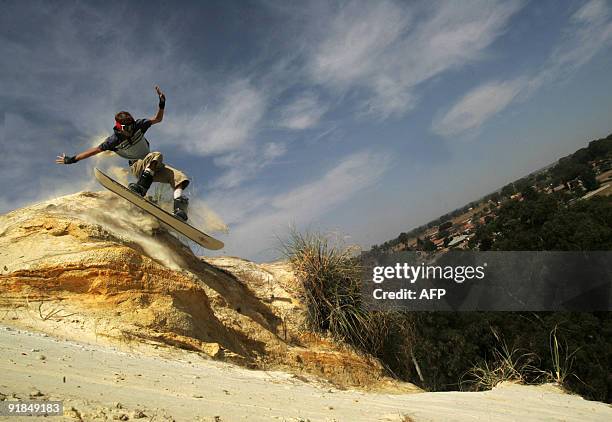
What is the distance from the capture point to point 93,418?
1.89m

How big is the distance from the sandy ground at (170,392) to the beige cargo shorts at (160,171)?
11.0 ft

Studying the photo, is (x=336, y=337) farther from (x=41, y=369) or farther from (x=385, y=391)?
(x=41, y=369)

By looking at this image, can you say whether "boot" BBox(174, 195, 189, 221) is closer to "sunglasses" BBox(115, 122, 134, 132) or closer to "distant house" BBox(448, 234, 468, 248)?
"sunglasses" BBox(115, 122, 134, 132)

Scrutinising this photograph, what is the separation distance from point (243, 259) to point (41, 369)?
268 inches

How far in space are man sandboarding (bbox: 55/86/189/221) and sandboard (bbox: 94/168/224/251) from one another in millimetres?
154

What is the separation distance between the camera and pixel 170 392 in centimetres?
274

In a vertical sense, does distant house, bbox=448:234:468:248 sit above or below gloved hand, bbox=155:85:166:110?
above

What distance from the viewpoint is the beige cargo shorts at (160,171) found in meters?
7.04

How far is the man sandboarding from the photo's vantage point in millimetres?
6637

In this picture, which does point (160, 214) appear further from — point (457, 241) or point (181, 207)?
point (457, 241)
